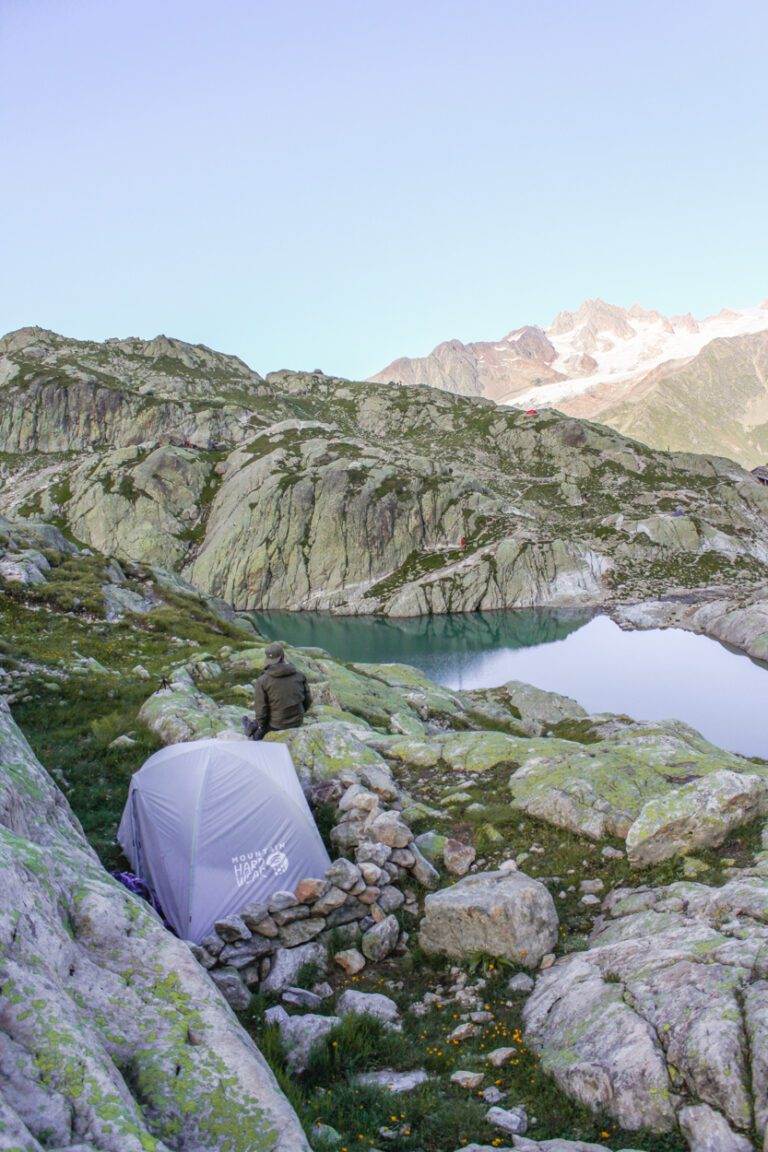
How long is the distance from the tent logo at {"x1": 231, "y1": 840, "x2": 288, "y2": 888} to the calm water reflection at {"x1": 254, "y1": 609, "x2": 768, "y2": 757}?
45767 millimetres

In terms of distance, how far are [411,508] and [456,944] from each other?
12395 centimetres

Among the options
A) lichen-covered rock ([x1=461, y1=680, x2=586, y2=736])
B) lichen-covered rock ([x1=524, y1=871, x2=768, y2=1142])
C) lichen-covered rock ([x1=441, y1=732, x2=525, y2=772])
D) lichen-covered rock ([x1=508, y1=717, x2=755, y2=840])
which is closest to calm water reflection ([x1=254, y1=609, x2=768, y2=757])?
lichen-covered rock ([x1=461, y1=680, x2=586, y2=736])

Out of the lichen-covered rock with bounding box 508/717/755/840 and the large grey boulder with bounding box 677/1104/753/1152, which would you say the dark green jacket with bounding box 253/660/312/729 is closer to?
the lichen-covered rock with bounding box 508/717/755/840

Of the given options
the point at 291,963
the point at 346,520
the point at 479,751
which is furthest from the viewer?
the point at 346,520

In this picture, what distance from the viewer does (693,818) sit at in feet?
42.1

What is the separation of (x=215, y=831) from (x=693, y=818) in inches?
394

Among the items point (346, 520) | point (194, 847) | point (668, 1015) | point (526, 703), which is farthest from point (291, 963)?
point (346, 520)

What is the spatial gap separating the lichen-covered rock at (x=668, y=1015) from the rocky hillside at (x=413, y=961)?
0.03m

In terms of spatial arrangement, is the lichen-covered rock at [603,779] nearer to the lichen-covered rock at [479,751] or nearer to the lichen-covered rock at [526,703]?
the lichen-covered rock at [479,751]

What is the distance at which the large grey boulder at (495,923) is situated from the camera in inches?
423

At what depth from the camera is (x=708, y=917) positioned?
9.81 m

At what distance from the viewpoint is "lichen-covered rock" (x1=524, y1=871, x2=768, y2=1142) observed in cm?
693

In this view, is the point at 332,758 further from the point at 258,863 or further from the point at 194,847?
the point at 194,847

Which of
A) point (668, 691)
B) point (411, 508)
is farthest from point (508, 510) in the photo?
point (668, 691)
